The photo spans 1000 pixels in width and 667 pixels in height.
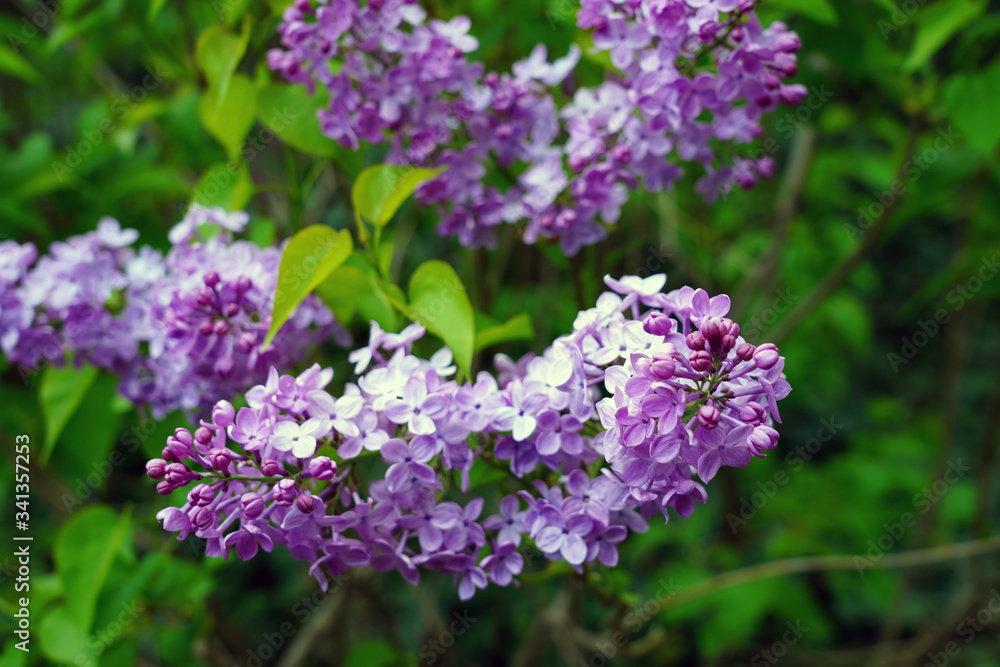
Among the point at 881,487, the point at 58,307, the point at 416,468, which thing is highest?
the point at 416,468

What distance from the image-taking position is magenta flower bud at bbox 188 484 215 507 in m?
0.86

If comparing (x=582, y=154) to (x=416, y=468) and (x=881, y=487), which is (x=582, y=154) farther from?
(x=881, y=487)

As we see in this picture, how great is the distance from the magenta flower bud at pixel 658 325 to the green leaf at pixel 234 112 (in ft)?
2.67

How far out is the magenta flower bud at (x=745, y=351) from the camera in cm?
77

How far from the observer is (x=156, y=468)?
2.93 ft

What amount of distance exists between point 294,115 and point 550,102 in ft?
1.36

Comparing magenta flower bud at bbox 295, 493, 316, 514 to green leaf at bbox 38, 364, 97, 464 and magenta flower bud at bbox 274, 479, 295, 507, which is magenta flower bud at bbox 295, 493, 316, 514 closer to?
magenta flower bud at bbox 274, 479, 295, 507

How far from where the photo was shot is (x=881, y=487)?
279cm

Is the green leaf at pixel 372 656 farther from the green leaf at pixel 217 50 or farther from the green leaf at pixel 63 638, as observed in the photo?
the green leaf at pixel 217 50

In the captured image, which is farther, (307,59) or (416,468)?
(307,59)

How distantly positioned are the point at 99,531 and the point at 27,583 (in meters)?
0.37

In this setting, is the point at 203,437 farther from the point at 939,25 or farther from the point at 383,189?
the point at 939,25

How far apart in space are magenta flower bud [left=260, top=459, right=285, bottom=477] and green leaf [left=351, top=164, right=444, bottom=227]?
41 cm

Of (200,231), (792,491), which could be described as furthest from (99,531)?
(792,491)
